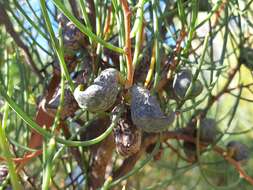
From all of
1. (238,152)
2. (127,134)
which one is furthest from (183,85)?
(238,152)

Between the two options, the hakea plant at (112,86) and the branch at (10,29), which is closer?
the hakea plant at (112,86)

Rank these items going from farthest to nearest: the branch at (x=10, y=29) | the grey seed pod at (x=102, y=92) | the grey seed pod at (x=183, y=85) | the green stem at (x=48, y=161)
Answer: the branch at (x=10, y=29), the grey seed pod at (x=183, y=85), the grey seed pod at (x=102, y=92), the green stem at (x=48, y=161)

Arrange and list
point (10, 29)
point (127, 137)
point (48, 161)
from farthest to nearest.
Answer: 1. point (10, 29)
2. point (127, 137)
3. point (48, 161)

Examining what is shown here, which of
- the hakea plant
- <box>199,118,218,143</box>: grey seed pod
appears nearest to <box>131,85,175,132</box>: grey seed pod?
the hakea plant

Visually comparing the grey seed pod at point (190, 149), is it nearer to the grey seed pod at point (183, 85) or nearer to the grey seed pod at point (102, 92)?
the grey seed pod at point (183, 85)

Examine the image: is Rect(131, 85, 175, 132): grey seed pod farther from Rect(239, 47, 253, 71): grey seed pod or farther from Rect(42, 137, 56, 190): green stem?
Rect(239, 47, 253, 71): grey seed pod

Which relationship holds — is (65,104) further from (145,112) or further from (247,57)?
(247,57)

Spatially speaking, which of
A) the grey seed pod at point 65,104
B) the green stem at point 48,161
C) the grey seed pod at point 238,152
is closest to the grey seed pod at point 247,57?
the grey seed pod at point 238,152
